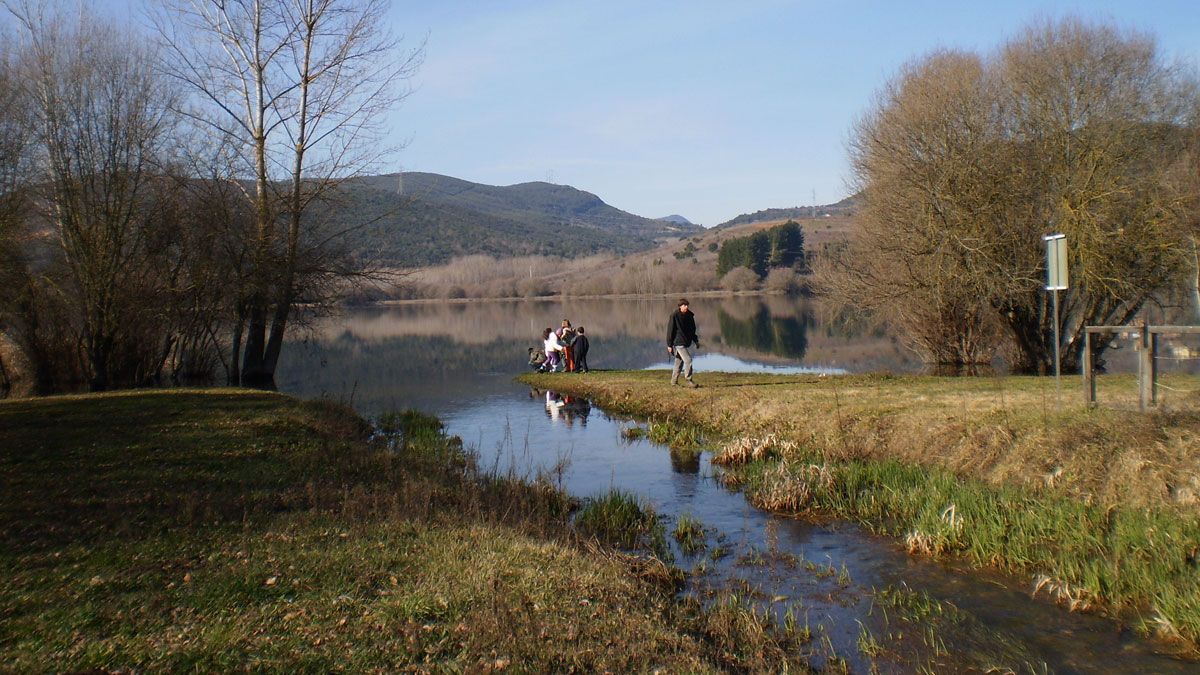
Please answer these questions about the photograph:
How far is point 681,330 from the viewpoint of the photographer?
65.5 feet

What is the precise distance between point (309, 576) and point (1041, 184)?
24.2m

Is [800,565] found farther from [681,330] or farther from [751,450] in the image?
[681,330]

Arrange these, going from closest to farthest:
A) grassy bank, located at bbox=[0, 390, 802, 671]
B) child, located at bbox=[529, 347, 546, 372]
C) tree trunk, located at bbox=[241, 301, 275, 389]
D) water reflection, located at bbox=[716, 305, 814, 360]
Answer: grassy bank, located at bbox=[0, 390, 802, 671], tree trunk, located at bbox=[241, 301, 275, 389], child, located at bbox=[529, 347, 546, 372], water reflection, located at bbox=[716, 305, 814, 360]

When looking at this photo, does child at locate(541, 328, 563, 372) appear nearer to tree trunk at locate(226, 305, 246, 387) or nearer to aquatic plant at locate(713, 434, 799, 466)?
tree trunk at locate(226, 305, 246, 387)

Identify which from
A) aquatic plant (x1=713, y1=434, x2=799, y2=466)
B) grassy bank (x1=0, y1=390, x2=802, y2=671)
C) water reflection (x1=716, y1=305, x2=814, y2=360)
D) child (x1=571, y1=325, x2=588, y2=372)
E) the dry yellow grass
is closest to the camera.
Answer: grassy bank (x1=0, y1=390, x2=802, y2=671)

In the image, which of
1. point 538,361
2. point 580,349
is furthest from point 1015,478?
point 538,361

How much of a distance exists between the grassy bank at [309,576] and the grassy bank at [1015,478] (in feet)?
10.3

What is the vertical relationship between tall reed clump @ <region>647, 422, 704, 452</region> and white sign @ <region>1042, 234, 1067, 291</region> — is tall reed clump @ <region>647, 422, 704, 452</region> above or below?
below

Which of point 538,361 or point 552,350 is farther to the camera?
point 538,361

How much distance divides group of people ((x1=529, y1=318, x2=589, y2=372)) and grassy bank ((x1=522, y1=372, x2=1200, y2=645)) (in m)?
11.8

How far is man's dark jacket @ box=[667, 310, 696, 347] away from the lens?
19.8 meters

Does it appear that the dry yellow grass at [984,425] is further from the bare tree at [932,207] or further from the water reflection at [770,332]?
the water reflection at [770,332]

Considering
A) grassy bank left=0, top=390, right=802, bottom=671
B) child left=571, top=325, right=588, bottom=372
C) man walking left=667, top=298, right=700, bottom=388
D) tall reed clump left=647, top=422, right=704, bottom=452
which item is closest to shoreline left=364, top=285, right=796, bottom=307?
child left=571, top=325, right=588, bottom=372

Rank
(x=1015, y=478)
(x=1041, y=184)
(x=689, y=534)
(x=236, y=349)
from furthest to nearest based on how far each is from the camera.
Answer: (x=236, y=349) → (x=1041, y=184) → (x=1015, y=478) → (x=689, y=534)
